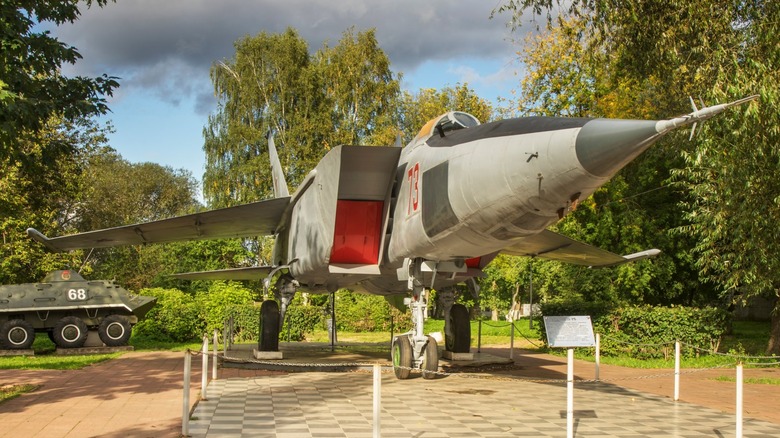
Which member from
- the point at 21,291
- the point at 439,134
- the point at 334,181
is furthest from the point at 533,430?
the point at 21,291

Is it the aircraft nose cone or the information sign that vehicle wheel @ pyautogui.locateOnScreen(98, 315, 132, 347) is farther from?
the aircraft nose cone

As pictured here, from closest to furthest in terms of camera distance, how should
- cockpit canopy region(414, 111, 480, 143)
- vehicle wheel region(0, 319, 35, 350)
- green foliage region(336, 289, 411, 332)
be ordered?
1. cockpit canopy region(414, 111, 480, 143)
2. vehicle wheel region(0, 319, 35, 350)
3. green foliage region(336, 289, 411, 332)

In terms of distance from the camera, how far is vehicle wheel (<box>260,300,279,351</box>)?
1306 cm

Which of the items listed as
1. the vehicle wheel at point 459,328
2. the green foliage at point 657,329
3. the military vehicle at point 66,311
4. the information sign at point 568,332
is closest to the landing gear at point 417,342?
the information sign at point 568,332

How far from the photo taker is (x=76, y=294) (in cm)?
1784

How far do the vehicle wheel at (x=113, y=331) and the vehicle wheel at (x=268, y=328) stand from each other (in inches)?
258

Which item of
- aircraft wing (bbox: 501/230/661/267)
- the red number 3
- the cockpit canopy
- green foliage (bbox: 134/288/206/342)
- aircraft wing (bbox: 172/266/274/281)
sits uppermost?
the cockpit canopy

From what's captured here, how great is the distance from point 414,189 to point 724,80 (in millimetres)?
5978

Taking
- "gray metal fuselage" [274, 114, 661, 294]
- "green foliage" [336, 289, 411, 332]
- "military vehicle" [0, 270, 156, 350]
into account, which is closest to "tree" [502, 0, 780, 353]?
"gray metal fuselage" [274, 114, 661, 294]

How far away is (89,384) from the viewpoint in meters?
10.7

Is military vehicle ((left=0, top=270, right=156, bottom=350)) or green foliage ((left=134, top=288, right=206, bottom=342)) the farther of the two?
green foliage ((left=134, top=288, right=206, bottom=342))

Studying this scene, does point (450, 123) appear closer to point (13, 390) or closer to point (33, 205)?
point (13, 390)

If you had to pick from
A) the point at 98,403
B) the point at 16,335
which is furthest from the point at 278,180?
the point at 98,403

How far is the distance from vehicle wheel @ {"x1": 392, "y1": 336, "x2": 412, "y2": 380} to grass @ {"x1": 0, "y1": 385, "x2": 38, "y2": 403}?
191 inches
